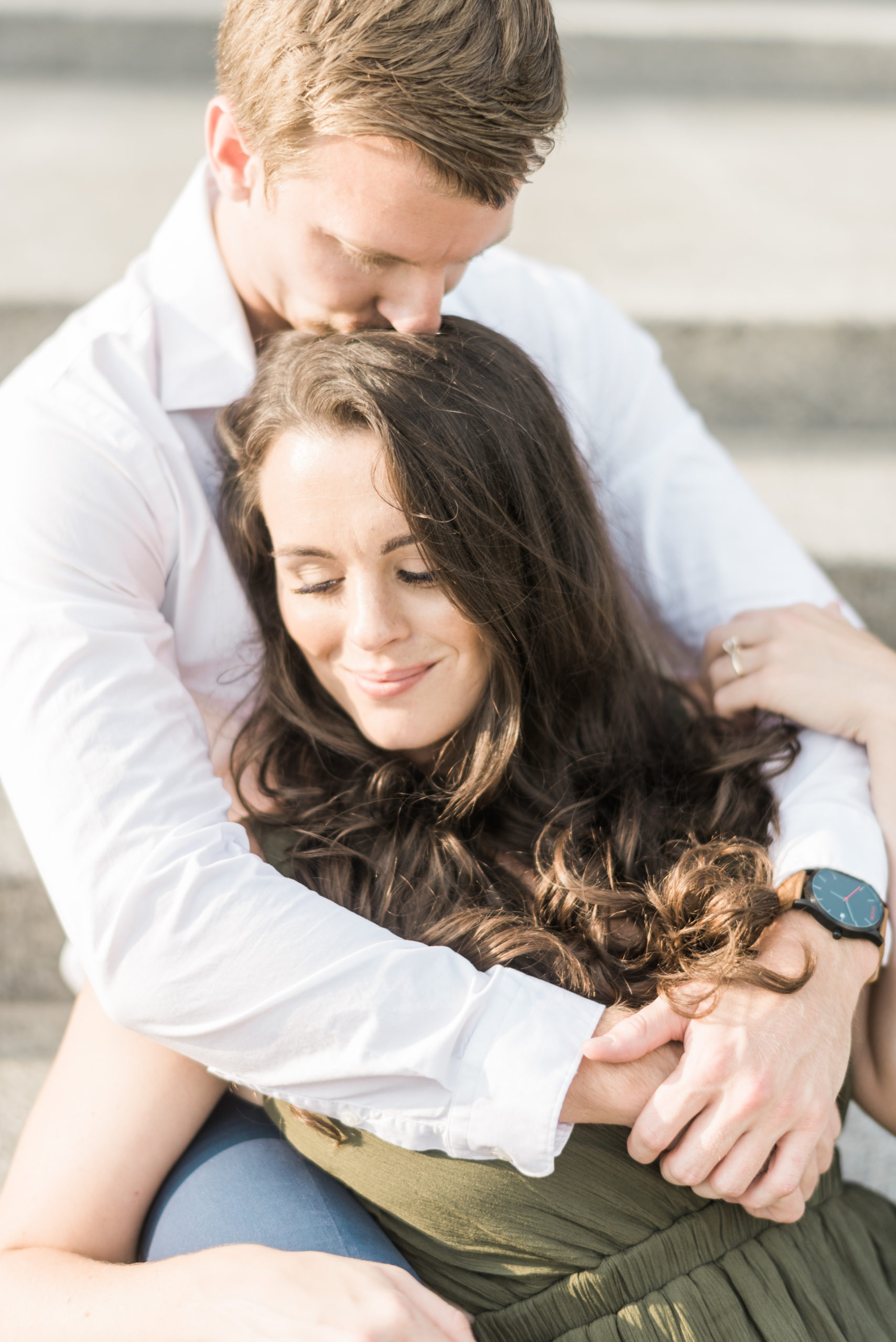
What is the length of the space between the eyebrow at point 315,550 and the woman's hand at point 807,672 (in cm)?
63

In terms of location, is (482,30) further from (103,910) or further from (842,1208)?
(842,1208)

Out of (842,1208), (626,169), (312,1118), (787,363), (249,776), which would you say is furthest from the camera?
(626,169)

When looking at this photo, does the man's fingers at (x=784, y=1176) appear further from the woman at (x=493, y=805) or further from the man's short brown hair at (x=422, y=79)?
the man's short brown hair at (x=422, y=79)

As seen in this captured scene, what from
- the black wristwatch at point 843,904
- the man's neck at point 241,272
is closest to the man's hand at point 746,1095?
the black wristwatch at point 843,904

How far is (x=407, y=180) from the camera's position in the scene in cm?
125

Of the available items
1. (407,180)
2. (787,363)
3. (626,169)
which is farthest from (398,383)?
(626,169)

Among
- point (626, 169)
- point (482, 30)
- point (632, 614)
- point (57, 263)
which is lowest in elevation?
point (632, 614)

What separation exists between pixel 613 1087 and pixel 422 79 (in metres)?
→ 1.14

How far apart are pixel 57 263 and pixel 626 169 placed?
1886 millimetres

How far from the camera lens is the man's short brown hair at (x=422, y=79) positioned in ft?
3.89

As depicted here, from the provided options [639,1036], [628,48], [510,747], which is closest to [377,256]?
[510,747]

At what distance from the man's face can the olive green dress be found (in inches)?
40.7

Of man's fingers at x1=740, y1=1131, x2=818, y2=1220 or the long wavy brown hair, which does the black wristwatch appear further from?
man's fingers at x1=740, y1=1131, x2=818, y2=1220

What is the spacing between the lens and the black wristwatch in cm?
137
